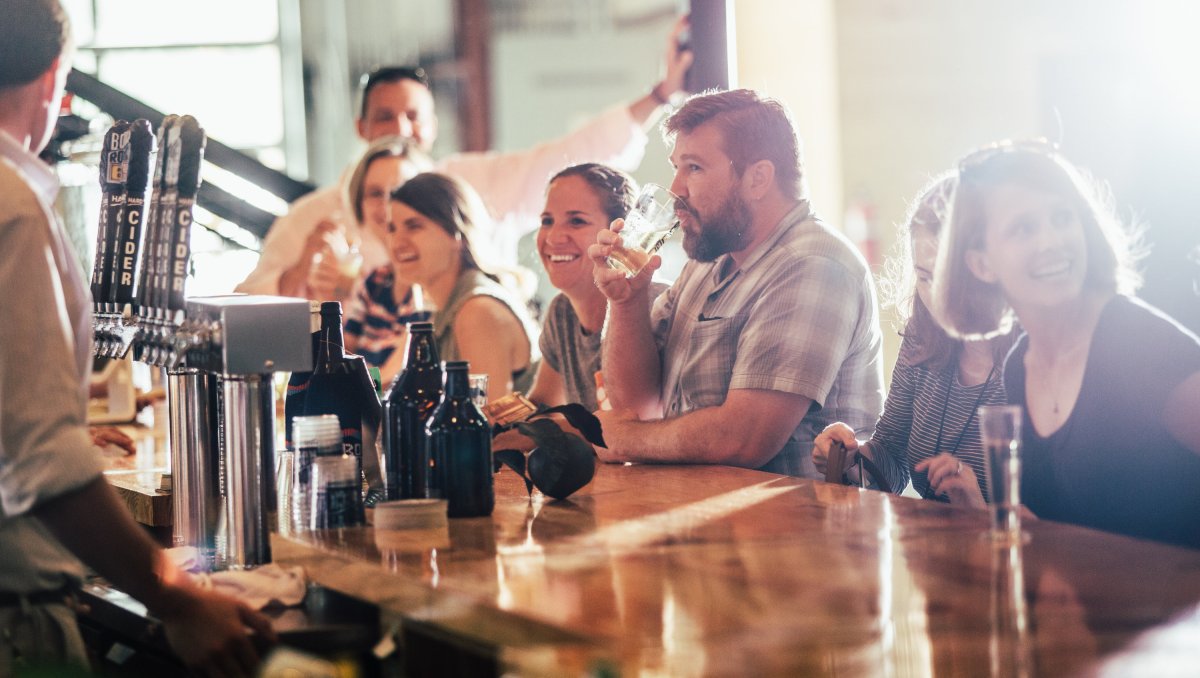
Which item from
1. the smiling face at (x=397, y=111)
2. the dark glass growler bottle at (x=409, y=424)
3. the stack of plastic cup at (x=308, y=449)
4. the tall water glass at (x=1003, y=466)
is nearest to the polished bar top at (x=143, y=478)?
the stack of plastic cup at (x=308, y=449)

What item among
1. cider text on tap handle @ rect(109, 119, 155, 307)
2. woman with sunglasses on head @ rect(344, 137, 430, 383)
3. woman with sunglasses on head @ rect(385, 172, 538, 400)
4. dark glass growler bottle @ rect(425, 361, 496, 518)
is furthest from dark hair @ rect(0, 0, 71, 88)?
woman with sunglasses on head @ rect(344, 137, 430, 383)

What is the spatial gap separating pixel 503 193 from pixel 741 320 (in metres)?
2.23

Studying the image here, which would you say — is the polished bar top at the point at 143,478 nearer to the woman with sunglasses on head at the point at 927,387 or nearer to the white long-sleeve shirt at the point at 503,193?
the woman with sunglasses on head at the point at 927,387

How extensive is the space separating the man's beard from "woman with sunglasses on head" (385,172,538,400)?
0.82m

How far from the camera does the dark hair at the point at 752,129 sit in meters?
2.73

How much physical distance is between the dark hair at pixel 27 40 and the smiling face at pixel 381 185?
2583mm

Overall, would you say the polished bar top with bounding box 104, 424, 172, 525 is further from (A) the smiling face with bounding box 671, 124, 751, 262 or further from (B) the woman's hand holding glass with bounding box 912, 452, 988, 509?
(B) the woman's hand holding glass with bounding box 912, 452, 988, 509

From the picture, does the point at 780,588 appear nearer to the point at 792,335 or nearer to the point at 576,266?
the point at 792,335

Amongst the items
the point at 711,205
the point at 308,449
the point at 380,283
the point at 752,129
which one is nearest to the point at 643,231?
the point at 711,205

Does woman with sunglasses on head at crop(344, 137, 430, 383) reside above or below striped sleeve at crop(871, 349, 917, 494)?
above

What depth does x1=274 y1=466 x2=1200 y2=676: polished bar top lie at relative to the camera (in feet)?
3.54

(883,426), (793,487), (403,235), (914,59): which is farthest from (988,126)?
(793,487)

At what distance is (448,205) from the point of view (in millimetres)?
3582

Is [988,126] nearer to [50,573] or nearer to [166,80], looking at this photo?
[166,80]
